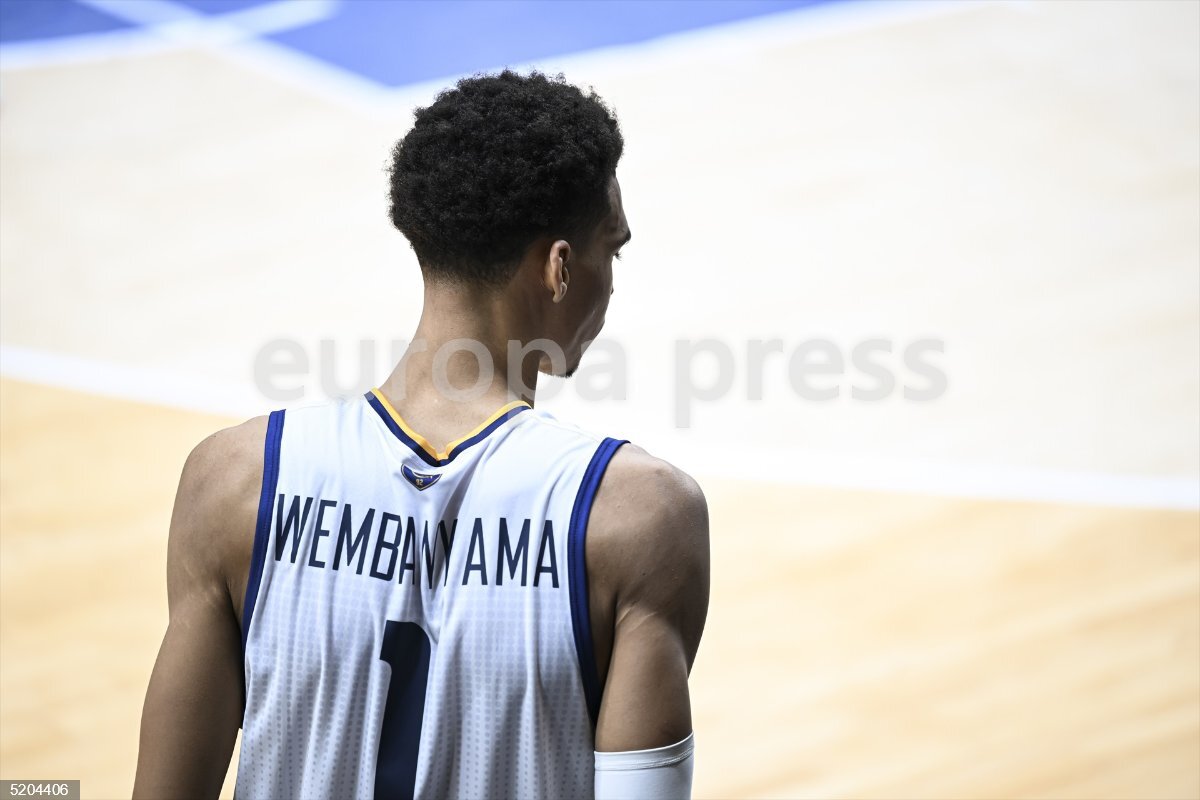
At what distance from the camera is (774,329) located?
2.89 m

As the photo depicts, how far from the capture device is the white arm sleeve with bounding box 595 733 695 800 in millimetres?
652

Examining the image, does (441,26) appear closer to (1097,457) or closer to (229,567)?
(1097,457)

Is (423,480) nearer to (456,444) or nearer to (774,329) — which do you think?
(456,444)

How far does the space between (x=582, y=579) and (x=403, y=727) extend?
0.15 meters

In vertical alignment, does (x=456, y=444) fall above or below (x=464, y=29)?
below

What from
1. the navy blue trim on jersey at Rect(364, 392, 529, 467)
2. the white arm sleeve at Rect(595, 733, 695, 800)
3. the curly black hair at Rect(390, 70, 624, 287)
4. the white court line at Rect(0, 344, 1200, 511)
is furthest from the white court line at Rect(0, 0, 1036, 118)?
the white arm sleeve at Rect(595, 733, 695, 800)

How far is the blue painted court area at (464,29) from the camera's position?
3.14m

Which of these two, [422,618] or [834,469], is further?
[834,469]

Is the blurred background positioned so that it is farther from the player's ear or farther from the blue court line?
the player's ear

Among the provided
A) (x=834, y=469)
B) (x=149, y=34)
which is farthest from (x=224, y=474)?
(x=149, y=34)

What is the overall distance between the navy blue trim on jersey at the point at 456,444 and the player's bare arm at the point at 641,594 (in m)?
0.08

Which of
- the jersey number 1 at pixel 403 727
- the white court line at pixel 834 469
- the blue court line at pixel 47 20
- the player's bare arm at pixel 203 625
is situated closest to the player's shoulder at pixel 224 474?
the player's bare arm at pixel 203 625

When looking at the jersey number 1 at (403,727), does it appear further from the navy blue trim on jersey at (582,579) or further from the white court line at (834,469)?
the white court line at (834,469)

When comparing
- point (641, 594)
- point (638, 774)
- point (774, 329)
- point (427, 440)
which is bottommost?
point (638, 774)
